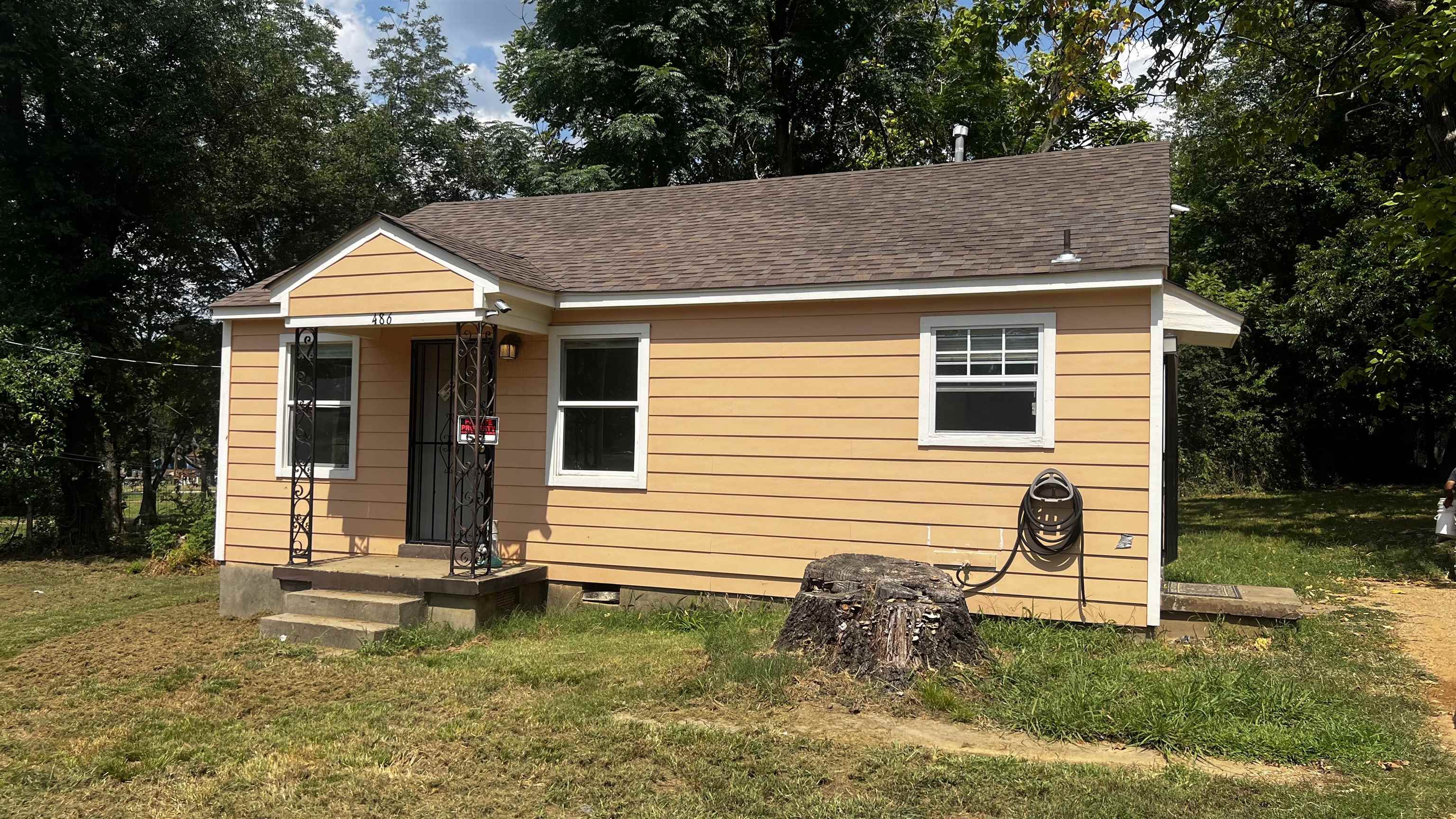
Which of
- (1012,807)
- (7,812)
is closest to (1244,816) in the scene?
(1012,807)

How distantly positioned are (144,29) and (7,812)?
45.9 ft

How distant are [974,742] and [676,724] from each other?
1.55 meters

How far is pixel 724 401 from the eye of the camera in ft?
25.8

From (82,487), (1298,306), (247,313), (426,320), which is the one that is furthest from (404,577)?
(1298,306)

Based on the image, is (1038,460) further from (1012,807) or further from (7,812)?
(7,812)

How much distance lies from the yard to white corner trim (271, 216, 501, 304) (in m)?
2.79

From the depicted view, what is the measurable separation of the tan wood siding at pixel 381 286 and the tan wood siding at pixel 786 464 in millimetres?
946

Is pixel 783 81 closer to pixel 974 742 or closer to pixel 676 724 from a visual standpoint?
pixel 676 724

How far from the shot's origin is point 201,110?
49.8 ft

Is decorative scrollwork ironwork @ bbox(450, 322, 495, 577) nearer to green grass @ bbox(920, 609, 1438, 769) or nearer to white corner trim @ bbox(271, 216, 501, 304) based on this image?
white corner trim @ bbox(271, 216, 501, 304)

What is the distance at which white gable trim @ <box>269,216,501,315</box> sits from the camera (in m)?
7.39

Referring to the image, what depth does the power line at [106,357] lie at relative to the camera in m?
12.9

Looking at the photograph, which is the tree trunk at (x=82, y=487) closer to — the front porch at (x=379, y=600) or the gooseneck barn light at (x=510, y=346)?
the front porch at (x=379, y=600)

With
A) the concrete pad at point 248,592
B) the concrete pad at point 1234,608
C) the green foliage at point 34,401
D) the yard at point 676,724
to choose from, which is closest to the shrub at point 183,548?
the green foliage at point 34,401
